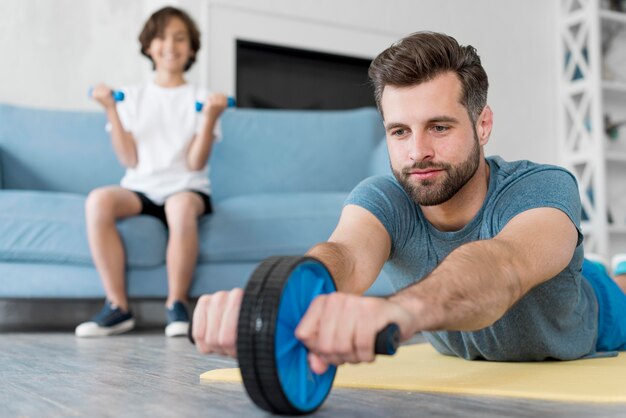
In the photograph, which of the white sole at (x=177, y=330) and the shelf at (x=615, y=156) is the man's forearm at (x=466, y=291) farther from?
the shelf at (x=615, y=156)

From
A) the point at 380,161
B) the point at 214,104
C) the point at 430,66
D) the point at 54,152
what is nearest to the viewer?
the point at 430,66

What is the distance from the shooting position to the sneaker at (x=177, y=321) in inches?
79.7

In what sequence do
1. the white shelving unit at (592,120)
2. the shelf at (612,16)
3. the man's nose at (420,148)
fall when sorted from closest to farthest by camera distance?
the man's nose at (420,148)
the white shelving unit at (592,120)
the shelf at (612,16)

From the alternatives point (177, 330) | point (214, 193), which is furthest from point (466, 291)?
point (214, 193)

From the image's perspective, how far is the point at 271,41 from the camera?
11.8ft

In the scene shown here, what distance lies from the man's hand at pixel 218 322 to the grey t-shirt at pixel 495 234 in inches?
15.9

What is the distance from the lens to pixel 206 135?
7.72ft

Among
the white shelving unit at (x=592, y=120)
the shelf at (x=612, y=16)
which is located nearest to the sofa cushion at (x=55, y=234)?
the white shelving unit at (x=592, y=120)

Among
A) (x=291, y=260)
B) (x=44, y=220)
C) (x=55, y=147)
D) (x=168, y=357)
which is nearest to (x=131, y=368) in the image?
(x=168, y=357)

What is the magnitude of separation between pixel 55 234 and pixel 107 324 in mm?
318

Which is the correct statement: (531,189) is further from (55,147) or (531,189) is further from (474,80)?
(55,147)

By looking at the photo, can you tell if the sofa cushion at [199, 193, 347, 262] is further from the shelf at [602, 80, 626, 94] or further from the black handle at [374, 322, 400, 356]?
the shelf at [602, 80, 626, 94]

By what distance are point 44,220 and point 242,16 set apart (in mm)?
1736

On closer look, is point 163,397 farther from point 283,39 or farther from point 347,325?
point 283,39
